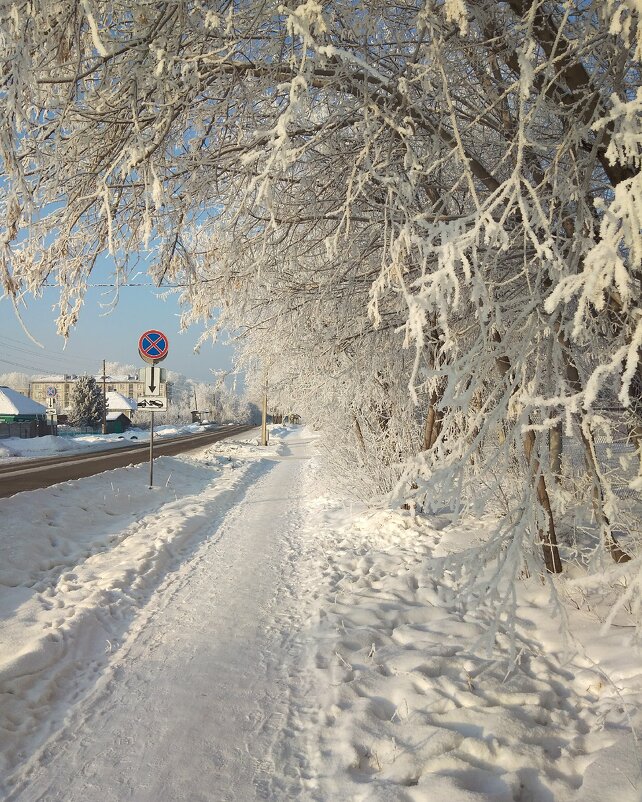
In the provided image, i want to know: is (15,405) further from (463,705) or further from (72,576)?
(463,705)

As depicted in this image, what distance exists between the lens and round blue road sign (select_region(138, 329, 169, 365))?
11.5m

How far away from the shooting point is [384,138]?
4.04m

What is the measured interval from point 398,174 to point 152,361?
29.4 feet

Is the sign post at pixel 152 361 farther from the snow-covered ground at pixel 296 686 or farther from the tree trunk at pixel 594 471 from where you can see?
the tree trunk at pixel 594 471

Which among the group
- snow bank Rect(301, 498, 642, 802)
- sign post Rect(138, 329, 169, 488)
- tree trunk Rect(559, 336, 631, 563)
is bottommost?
snow bank Rect(301, 498, 642, 802)

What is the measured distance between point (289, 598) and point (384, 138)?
4157 mm

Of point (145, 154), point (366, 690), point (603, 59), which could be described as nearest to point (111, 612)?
point (366, 690)

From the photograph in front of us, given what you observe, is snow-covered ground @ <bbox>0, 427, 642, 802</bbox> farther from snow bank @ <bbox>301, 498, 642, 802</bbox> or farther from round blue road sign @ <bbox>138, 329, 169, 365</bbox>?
round blue road sign @ <bbox>138, 329, 169, 365</bbox>

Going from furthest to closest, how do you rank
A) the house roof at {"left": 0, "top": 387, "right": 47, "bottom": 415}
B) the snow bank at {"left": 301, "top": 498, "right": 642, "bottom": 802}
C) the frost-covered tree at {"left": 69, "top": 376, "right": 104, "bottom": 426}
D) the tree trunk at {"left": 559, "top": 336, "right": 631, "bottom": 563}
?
1. the frost-covered tree at {"left": 69, "top": 376, "right": 104, "bottom": 426}
2. the house roof at {"left": 0, "top": 387, "right": 47, "bottom": 415}
3. the tree trunk at {"left": 559, "top": 336, "right": 631, "bottom": 563}
4. the snow bank at {"left": 301, "top": 498, "right": 642, "bottom": 802}

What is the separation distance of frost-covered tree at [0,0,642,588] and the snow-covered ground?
2.89 ft

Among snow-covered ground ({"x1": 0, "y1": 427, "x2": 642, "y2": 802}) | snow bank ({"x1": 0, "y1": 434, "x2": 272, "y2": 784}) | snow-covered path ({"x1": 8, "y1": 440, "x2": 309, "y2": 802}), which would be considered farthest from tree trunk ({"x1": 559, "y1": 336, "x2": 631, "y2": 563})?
snow bank ({"x1": 0, "y1": 434, "x2": 272, "y2": 784})

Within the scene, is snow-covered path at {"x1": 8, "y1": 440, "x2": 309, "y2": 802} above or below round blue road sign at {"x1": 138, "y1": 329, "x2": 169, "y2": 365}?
below

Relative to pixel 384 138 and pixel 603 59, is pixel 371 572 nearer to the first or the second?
pixel 384 138

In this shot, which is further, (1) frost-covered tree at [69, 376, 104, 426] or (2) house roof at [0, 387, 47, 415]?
(1) frost-covered tree at [69, 376, 104, 426]
